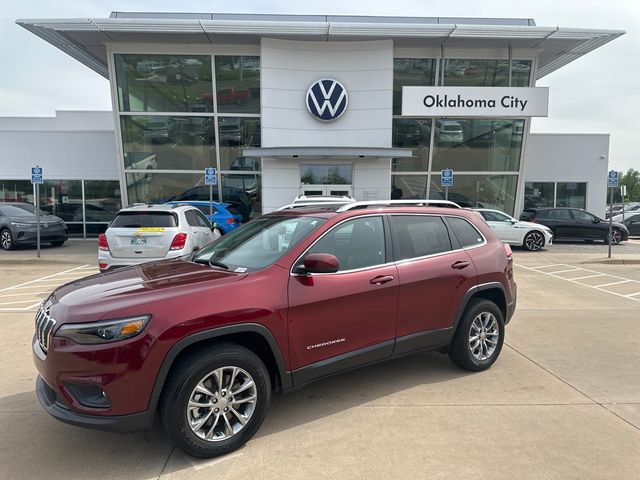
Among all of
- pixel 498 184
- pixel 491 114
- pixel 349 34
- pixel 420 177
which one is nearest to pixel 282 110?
pixel 349 34

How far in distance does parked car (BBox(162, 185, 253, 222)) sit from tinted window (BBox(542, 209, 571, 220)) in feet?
40.7

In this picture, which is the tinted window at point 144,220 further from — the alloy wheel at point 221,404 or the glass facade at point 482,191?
the glass facade at point 482,191

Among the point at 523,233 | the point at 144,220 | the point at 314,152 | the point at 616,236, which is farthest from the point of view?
the point at 616,236

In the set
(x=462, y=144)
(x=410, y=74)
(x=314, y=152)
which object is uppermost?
(x=410, y=74)

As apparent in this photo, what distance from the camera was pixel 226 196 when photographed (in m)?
18.9

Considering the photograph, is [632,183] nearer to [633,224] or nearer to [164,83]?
[633,224]

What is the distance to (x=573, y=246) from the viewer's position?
1834 centimetres

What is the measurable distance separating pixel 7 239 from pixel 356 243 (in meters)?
15.7

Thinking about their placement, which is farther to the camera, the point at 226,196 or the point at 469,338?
the point at 226,196

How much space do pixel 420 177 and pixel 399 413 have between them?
55.0 feet

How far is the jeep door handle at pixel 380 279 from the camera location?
393cm

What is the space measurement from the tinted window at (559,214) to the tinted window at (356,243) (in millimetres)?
17329

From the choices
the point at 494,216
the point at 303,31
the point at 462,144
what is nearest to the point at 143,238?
the point at 303,31

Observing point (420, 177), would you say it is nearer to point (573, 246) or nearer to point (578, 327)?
point (573, 246)
